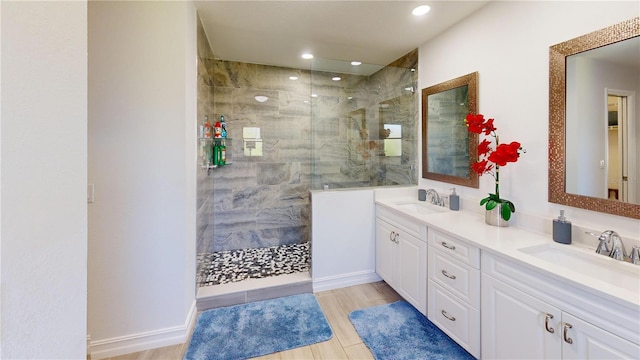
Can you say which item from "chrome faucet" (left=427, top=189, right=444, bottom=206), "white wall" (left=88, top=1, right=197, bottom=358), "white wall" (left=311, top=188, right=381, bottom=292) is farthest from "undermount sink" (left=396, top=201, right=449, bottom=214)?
"white wall" (left=88, top=1, right=197, bottom=358)

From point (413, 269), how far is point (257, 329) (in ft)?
4.35

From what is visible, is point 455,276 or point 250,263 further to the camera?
point 250,263

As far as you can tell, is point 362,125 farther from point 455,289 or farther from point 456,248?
point 455,289

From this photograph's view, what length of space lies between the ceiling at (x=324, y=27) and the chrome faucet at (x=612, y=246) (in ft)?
5.94

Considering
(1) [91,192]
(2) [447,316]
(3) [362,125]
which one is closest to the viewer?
(1) [91,192]

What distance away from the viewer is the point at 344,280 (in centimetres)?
278

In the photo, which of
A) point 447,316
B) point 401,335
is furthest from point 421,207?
point 401,335

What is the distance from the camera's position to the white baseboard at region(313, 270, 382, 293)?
2.70 metres

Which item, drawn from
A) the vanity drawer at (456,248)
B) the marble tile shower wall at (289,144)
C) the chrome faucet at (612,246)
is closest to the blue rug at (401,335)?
the vanity drawer at (456,248)

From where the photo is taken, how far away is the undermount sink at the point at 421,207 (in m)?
2.55

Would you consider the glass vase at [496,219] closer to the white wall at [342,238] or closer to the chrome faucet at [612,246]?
the chrome faucet at [612,246]

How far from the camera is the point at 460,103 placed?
7.98 ft

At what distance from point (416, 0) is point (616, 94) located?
4.51ft

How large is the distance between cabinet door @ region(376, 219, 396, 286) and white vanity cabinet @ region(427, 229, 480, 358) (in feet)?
1.69
